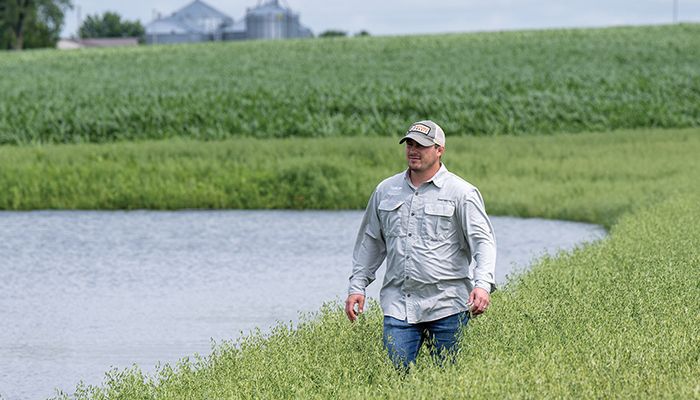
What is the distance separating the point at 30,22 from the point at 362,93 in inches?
2704

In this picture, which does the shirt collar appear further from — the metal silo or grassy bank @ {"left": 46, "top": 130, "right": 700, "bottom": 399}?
the metal silo

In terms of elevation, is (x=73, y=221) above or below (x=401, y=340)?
below

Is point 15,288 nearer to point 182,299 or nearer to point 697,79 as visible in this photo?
point 182,299

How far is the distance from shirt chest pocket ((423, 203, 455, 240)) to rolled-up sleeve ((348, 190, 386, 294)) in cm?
36

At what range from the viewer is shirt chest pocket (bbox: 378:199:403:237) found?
22.6 ft

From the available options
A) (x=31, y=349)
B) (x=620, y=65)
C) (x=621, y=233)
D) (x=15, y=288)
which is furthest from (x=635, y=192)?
(x=620, y=65)

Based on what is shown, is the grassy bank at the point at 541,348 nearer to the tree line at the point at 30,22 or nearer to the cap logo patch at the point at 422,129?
the cap logo patch at the point at 422,129

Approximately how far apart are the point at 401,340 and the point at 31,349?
427cm

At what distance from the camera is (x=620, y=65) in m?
45.4

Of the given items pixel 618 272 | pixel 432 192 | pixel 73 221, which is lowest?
pixel 73 221

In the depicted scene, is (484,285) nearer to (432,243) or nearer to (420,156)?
(432,243)

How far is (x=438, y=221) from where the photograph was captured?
22.5 ft

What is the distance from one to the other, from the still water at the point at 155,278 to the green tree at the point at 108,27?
131150mm

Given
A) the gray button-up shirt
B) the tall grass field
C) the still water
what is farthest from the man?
the still water
